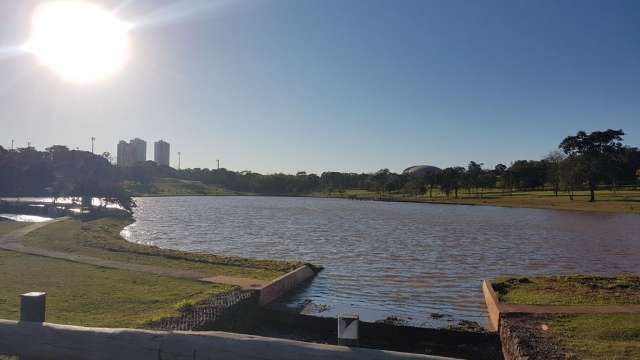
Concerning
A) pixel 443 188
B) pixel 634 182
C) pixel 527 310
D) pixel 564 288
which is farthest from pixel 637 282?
pixel 634 182

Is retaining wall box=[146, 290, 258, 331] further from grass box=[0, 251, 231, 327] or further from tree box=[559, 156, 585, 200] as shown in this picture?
tree box=[559, 156, 585, 200]

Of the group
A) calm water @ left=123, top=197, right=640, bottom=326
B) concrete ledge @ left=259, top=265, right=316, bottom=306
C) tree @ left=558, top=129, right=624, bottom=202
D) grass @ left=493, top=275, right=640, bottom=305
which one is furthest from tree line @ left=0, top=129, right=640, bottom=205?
grass @ left=493, top=275, right=640, bottom=305

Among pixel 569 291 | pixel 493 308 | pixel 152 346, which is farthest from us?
pixel 569 291

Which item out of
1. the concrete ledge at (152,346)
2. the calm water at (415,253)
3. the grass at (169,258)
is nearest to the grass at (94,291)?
the grass at (169,258)

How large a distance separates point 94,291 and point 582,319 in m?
13.3

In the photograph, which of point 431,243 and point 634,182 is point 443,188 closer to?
point 634,182

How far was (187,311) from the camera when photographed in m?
13.5

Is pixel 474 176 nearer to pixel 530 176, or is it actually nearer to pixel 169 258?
pixel 530 176

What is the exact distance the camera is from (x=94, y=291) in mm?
15484

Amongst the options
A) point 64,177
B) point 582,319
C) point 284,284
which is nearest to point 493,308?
point 582,319

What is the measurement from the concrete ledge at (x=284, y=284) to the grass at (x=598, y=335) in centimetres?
863

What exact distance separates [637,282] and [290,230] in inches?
1290

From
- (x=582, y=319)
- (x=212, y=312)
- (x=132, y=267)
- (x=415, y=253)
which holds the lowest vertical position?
(x=415, y=253)

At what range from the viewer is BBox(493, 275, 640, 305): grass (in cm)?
1661
